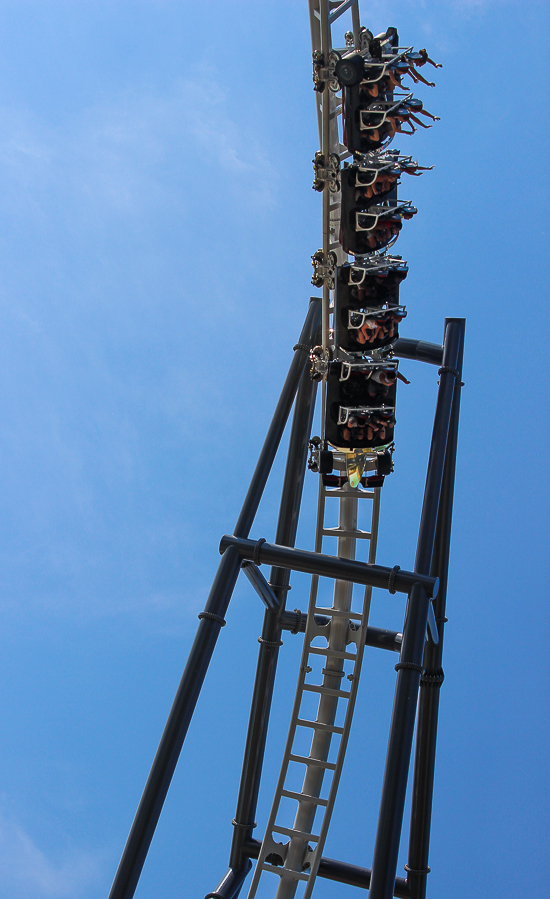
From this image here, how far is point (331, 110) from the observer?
6648mm

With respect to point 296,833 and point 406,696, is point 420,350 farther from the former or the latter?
point 296,833

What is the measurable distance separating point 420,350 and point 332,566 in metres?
2.39

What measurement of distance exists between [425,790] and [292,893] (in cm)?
131

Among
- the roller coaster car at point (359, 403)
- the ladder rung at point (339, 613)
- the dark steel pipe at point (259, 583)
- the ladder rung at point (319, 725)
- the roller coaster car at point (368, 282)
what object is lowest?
the ladder rung at point (319, 725)

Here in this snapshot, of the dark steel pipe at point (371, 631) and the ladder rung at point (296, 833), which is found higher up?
the dark steel pipe at point (371, 631)

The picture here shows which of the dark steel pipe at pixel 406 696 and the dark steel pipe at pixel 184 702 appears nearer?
the dark steel pipe at pixel 406 696

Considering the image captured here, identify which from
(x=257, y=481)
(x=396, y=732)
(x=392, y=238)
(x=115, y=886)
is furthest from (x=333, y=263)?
(x=115, y=886)

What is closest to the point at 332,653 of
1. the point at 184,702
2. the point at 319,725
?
the point at 319,725

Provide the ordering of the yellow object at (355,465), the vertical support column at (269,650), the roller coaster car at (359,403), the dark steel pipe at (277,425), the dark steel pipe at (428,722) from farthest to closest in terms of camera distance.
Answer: the vertical support column at (269,650)
the dark steel pipe at (428,722)
the dark steel pipe at (277,425)
the yellow object at (355,465)
the roller coaster car at (359,403)

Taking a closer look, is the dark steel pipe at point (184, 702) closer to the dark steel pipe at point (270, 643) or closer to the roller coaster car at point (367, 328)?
the dark steel pipe at point (270, 643)

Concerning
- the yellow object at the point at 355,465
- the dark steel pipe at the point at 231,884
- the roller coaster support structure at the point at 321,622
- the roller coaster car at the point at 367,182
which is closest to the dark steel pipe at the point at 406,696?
the roller coaster support structure at the point at 321,622

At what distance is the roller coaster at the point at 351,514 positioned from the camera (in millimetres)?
6012

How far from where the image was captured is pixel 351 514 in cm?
748

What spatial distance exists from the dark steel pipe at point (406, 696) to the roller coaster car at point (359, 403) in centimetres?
60
